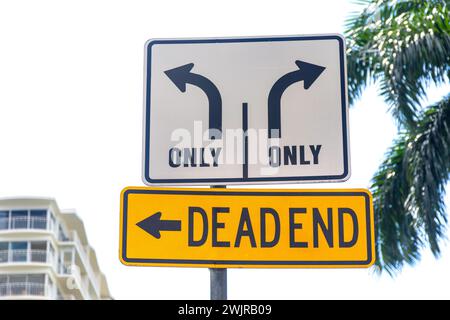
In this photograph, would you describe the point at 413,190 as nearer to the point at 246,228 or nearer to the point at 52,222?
the point at 246,228

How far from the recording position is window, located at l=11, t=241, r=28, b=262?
3012 inches

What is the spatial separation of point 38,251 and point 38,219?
2412mm

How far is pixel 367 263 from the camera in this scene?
11.8 feet

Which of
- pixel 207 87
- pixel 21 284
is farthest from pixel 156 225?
pixel 21 284

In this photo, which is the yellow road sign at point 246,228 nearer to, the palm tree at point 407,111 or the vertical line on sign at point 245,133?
the vertical line on sign at point 245,133

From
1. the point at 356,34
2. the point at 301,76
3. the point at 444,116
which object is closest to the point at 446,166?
the point at 444,116

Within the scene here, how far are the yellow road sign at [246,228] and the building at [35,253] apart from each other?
2798 inches

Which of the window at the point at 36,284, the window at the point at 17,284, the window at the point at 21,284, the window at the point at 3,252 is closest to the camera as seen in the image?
the window at the point at 36,284

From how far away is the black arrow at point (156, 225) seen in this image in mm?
3586

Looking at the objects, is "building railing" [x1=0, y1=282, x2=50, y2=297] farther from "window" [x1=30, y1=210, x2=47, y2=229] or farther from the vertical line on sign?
the vertical line on sign

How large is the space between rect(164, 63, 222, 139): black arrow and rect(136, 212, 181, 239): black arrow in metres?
0.35

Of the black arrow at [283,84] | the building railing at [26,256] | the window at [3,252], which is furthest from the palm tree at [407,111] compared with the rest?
the window at [3,252]

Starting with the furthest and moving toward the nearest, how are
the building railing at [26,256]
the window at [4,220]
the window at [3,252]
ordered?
the window at [4,220], the window at [3,252], the building railing at [26,256]
